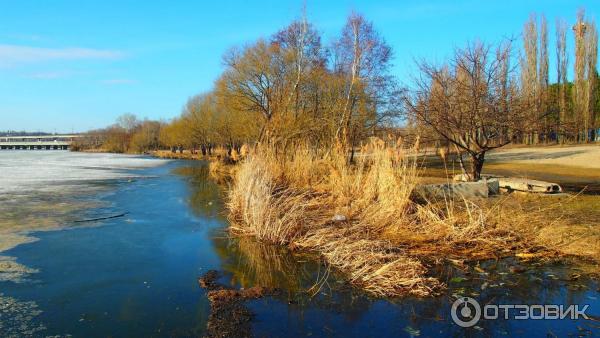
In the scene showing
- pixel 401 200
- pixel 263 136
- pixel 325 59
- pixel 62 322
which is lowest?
pixel 62 322

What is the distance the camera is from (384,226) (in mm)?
8125

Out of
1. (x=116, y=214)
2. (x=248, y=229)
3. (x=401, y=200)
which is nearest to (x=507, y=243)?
(x=401, y=200)

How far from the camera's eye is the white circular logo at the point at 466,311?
4461 mm

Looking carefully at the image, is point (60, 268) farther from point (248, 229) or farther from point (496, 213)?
point (496, 213)

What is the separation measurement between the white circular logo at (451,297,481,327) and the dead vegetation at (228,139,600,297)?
39cm

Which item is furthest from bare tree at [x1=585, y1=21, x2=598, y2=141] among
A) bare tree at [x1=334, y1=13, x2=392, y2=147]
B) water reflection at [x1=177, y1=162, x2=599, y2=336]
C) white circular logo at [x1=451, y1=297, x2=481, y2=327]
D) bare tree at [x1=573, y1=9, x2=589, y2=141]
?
white circular logo at [x1=451, y1=297, x2=481, y2=327]

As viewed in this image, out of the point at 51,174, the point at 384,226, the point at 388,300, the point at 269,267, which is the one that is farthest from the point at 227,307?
the point at 51,174

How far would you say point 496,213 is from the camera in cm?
850

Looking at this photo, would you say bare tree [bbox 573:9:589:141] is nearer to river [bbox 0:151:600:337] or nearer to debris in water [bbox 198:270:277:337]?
river [bbox 0:151:600:337]

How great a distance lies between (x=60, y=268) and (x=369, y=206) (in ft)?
17.9

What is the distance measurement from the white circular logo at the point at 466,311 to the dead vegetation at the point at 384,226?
1.29 ft

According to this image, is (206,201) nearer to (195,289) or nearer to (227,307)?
(195,289)

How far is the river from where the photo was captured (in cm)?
434

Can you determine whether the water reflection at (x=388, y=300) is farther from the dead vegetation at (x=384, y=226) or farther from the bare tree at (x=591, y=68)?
the bare tree at (x=591, y=68)
